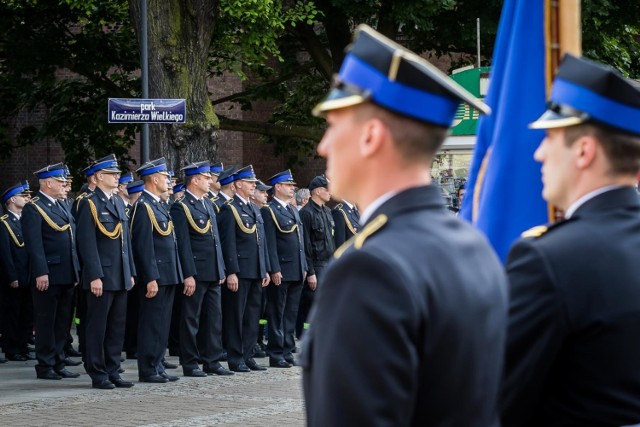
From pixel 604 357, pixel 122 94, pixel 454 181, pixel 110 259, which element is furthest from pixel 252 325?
pixel 122 94

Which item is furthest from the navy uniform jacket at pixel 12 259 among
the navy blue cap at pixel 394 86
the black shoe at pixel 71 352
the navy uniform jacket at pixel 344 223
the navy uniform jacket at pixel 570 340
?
the navy blue cap at pixel 394 86

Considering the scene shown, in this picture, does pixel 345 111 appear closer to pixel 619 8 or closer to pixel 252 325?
pixel 252 325

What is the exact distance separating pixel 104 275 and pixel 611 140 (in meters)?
9.60

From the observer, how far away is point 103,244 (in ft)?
40.3

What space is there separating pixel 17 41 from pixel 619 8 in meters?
12.6

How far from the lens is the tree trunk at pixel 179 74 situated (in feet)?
61.5

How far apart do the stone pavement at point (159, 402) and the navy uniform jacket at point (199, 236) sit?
1191 mm

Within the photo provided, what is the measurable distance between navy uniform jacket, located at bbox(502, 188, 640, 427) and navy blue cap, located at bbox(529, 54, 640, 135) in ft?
1.08

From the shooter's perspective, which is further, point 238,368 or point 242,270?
point 242,270

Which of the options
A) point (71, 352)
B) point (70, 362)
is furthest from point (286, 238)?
point (71, 352)

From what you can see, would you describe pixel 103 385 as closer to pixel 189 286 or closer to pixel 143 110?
pixel 189 286

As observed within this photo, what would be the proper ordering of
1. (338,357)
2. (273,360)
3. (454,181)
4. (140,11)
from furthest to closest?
(140,11) → (454,181) → (273,360) → (338,357)

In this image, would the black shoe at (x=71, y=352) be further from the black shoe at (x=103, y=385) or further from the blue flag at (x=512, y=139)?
the blue flag at (x=512, y=139)

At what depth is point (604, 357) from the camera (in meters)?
2.85
